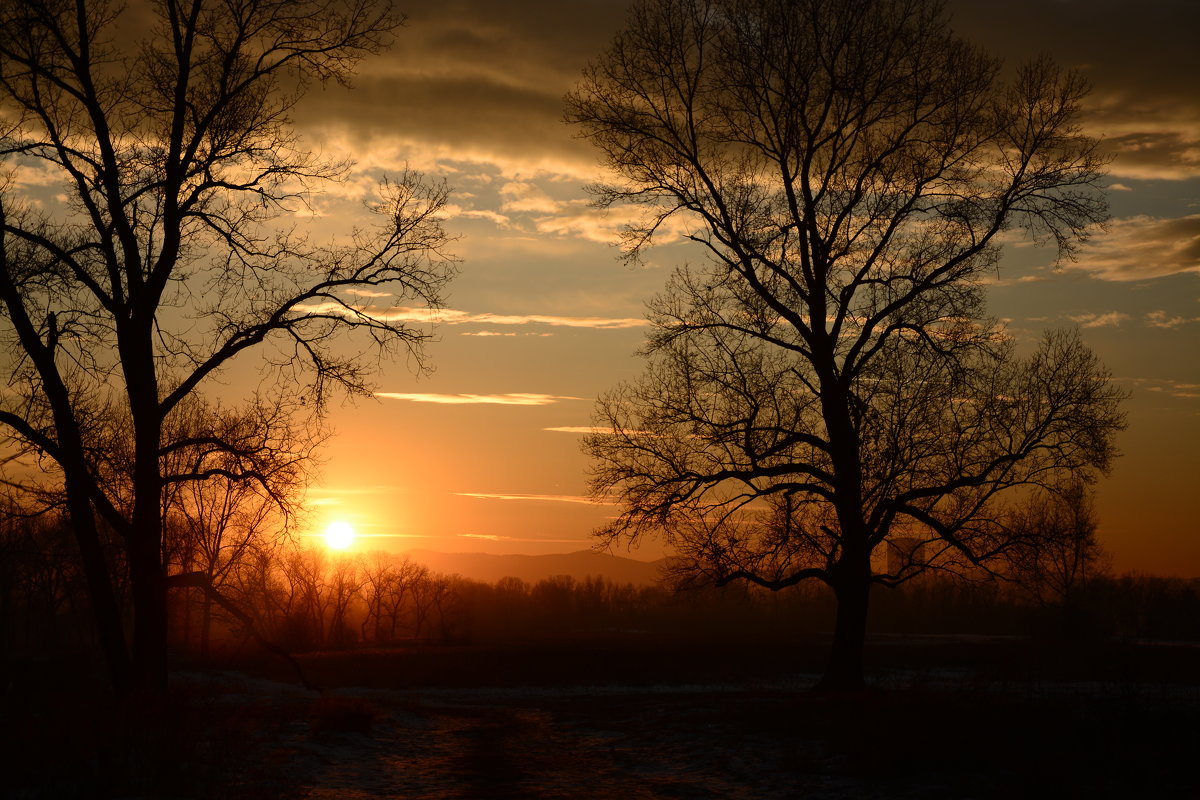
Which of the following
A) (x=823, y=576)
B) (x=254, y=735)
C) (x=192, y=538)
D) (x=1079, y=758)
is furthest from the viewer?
(x=192, y=538)

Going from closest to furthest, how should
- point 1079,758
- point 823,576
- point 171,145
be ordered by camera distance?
point 1079,758 < point 171,145 < point 823,576

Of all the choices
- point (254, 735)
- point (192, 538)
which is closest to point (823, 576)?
point (254, 735)

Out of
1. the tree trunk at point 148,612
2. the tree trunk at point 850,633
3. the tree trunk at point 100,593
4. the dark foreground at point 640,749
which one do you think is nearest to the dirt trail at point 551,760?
the dark foreground at point 640,749

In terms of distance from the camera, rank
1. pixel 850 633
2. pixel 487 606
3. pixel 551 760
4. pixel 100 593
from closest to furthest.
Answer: pixel 551 760
pixel 100 593
pixel 850 633
pixel 487 606

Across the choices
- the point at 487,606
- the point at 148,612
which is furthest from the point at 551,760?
the point at 487,606

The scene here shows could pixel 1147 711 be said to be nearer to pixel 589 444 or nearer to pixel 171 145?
pixel 589 444

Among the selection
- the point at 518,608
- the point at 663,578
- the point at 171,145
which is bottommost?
the point at 518,608

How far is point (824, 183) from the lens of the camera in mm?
21703

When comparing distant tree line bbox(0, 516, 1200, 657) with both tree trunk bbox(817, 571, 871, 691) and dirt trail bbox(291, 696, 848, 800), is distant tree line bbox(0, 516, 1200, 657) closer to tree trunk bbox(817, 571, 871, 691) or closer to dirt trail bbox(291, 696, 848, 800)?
tree trunk bbox(817, 571, 871, 691)

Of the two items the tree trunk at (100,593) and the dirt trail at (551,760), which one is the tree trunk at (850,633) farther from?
the tree trunk at (100,593)

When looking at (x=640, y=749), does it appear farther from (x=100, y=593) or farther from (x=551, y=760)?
(x=100, y=593)

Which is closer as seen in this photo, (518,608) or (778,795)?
(778,795)

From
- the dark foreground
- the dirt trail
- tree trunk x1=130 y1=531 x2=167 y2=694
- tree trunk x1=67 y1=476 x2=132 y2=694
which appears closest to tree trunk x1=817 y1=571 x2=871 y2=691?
the dark foreground

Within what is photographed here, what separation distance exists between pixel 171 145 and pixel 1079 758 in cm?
1736
